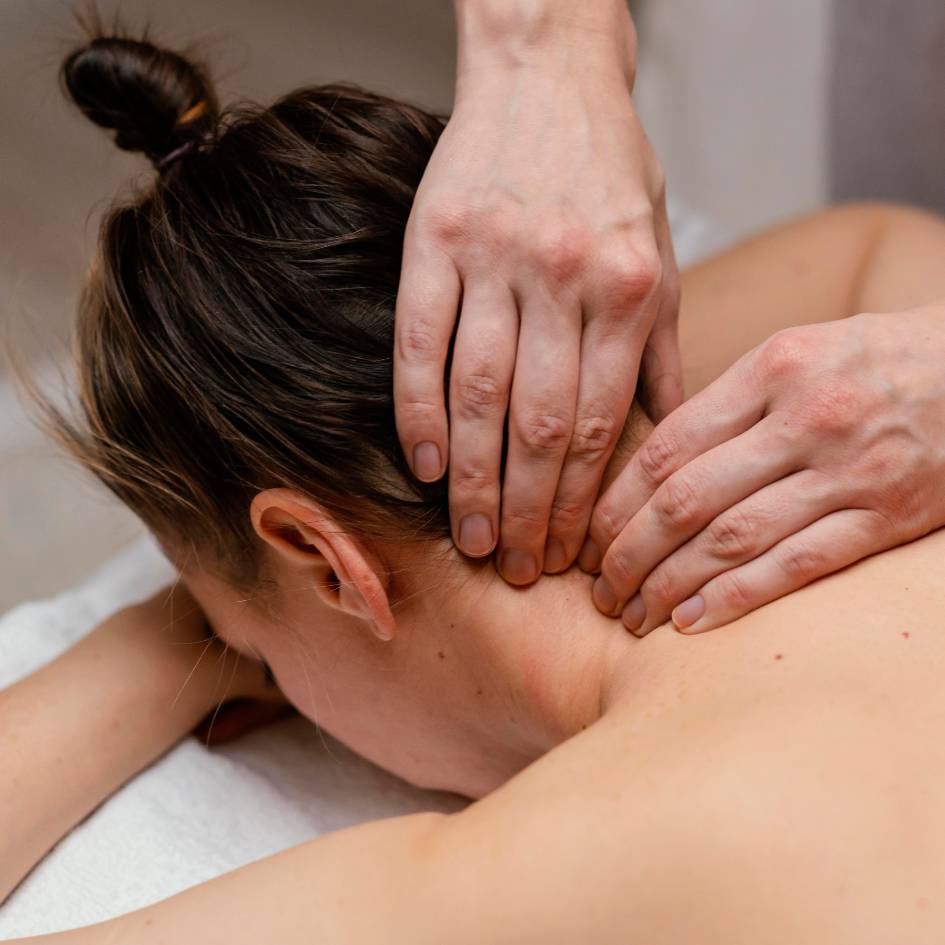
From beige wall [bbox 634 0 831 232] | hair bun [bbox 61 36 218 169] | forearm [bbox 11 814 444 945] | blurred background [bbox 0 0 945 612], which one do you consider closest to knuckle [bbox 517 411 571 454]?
forearm [bbox 11 814 444 945]

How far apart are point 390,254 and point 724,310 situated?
0.60m

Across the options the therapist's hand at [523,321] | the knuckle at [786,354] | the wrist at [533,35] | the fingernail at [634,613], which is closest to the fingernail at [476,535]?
the therapist's hand at [523,321]

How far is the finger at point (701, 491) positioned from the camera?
32.5 inches

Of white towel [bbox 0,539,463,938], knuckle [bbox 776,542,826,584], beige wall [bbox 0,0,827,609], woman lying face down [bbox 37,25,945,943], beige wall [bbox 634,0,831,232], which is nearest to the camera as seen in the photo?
woman lying face down [bbox 37,25,945,943]

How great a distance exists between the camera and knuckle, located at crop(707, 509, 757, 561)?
2.72 feet

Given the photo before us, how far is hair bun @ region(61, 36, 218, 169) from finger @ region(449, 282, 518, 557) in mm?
313

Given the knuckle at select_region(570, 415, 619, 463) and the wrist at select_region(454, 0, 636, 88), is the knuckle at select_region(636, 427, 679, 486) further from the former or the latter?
the wrist at select_region(454, 0, 636, 88)

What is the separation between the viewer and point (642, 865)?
0.66m

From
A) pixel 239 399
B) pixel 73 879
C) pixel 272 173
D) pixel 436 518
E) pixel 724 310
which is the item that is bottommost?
pixel 73 879

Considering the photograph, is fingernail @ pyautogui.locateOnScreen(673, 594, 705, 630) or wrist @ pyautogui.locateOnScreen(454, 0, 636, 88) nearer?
fingernail @ pyautogui.locateOnScreen(673, 594, 705, 630)

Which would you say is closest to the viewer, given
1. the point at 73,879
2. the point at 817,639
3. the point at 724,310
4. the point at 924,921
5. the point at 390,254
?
the point at 924,921

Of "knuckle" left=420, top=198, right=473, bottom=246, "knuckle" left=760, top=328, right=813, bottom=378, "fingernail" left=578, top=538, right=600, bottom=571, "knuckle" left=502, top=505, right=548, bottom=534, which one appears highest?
"knuckle" left=420, top=198, right=473, bottom=246

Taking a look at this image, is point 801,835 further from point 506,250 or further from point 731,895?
point 506,250

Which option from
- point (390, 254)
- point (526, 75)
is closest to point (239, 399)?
point (390, 254)
